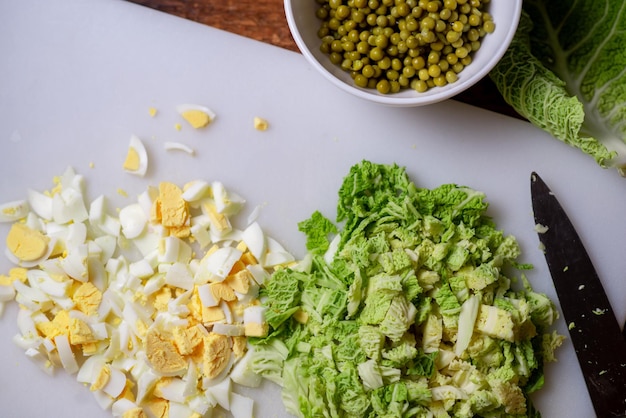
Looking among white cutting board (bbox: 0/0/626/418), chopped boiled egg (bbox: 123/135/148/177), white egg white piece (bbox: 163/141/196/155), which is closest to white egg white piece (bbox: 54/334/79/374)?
white cutting board (bbox: 0/0/626/418)

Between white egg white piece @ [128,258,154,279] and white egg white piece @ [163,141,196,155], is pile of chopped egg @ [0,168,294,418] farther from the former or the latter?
white egg white piece @ [163,141,196,155]

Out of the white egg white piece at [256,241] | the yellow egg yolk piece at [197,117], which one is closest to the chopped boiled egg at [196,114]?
the yellow egg yolk piece at [197,117]

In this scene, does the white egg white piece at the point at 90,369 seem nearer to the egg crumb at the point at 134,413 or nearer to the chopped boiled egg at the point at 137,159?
the egg crumb at the point at 134,413

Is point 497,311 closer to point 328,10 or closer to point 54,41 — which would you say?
point 328,10

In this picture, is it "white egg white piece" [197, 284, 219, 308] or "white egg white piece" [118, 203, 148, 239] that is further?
"white egg white piece" [118, 203, 148, 239]

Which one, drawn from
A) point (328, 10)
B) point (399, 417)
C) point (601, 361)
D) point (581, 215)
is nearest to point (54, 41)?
point (328, 10)

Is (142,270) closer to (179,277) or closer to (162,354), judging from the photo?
(179,277)
